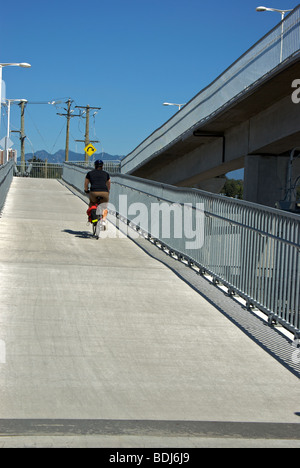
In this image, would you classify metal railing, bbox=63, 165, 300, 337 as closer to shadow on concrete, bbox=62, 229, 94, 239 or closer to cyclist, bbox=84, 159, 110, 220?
cyclist, bbox=84, 159, 110, 220

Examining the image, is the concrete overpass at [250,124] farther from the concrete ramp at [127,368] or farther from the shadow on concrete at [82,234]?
the concrete ramp at [127,368]

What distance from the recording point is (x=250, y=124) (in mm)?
23156

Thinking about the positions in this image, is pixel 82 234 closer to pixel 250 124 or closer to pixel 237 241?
pixel 237 241

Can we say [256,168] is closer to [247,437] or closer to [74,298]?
[74,298]

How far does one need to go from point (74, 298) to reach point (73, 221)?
10.0 meters

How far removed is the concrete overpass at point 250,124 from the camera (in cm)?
1841

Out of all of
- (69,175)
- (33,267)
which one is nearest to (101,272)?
(33,267)

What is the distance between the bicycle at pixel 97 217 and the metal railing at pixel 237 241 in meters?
1.21

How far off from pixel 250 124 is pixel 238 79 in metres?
2.46

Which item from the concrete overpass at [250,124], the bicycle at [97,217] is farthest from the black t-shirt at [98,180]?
the concrete overpass at [250,124]

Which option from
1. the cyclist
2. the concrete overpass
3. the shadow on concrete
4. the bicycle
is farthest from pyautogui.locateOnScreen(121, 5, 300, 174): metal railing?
the shadow on concrete

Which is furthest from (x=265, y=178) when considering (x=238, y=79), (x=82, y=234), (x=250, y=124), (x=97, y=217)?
Answer: (x=97, y=217)

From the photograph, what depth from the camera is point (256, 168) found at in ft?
76.6

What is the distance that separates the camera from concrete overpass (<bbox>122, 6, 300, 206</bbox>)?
18.4 m
